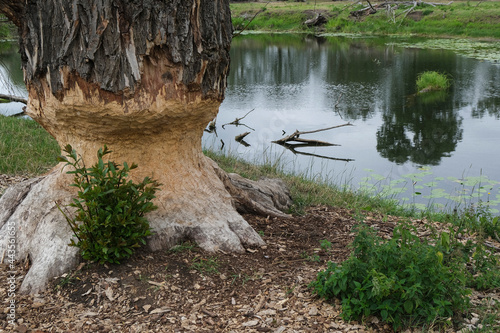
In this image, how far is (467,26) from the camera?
25.6m

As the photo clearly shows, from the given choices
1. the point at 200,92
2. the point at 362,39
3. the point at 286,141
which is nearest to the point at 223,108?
the point at 286,141

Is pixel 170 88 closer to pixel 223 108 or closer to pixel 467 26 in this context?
pixel 223 108

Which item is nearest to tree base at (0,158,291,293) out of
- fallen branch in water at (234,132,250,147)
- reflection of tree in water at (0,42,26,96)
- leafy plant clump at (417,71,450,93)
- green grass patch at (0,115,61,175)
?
green grass patch at (0,115,61,175)

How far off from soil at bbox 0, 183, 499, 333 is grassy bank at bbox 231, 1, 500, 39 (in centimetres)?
1811

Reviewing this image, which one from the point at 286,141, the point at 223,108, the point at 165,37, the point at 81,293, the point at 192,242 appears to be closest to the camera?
the point at 81,293

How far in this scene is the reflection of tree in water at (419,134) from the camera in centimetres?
1022

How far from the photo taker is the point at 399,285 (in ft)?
8.04

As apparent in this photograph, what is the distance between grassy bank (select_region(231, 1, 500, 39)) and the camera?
25.0 meters

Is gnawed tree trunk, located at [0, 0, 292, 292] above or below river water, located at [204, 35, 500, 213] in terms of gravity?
above

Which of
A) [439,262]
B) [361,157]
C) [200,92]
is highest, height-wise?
[200,92]

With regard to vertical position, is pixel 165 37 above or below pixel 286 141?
above

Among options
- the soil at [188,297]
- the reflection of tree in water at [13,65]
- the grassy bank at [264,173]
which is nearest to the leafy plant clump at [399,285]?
the soil at [188,297]

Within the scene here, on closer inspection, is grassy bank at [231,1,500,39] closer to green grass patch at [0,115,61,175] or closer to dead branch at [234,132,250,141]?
dead branch at [234,132,250,141]

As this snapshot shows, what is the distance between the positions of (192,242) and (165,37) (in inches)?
53.9
